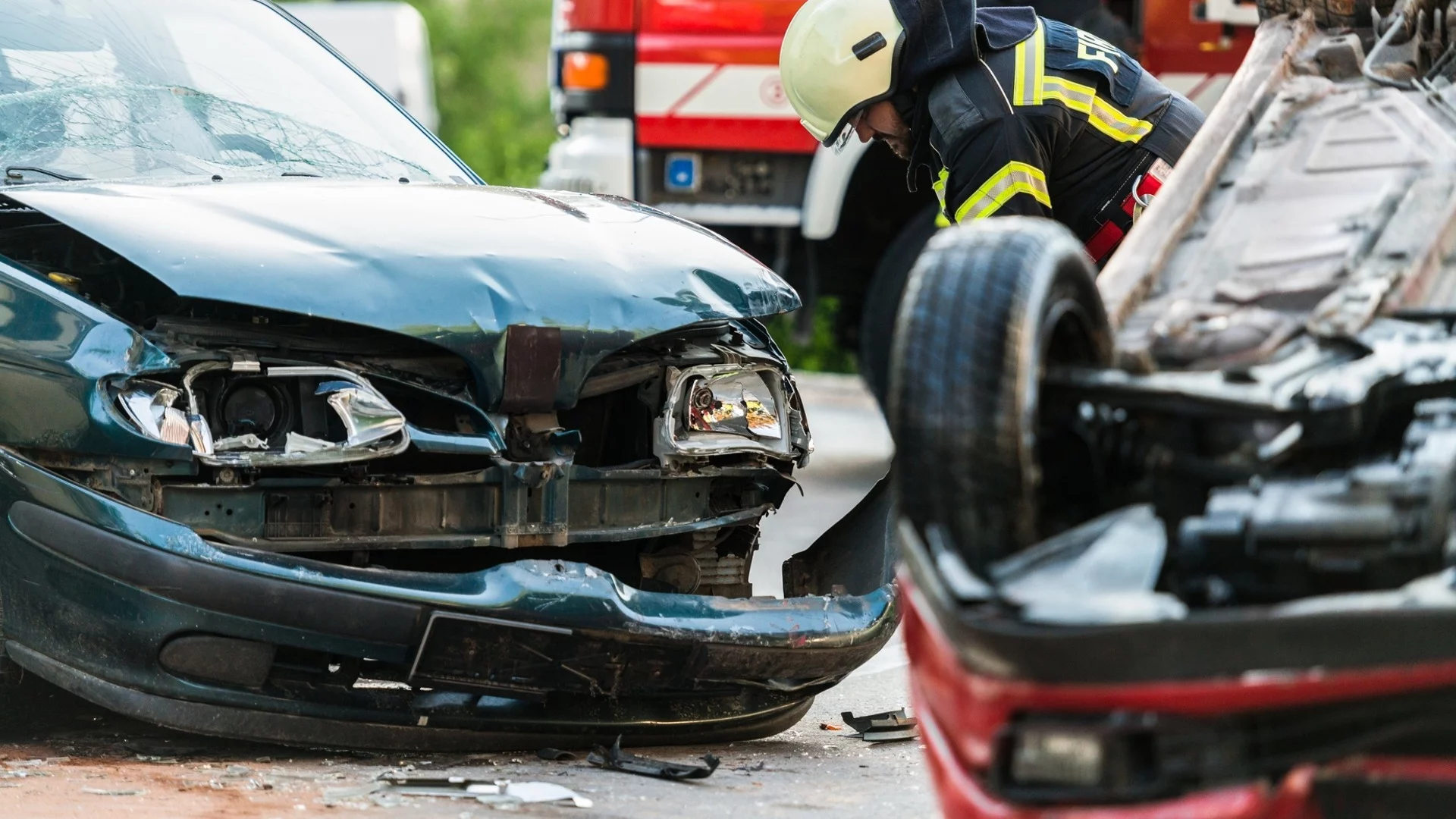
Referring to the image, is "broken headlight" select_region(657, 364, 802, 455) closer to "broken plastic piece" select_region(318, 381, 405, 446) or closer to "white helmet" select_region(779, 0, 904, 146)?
"broken plastic piece" select_region(318, 381, 405, 446)

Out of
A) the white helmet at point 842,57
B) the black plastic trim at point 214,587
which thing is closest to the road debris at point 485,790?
the black plastic trim at point 214,587

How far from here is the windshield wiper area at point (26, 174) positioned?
4.14 m

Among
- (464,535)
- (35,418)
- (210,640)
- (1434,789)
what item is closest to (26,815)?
(210,640)

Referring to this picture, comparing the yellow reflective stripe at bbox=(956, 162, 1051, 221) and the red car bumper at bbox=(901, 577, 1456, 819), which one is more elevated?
the yellow reflective stripe at bbox=(956, 162, 1051, 221)

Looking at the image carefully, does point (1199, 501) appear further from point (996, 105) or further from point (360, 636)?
point (996, 105)

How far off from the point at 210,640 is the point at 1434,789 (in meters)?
2.27

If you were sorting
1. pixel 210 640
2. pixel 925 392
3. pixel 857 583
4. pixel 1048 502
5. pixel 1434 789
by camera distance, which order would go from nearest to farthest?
pixel 1434 789 → pixel 925 392 → pixel 1048 502 → pixel 210 640 → pixel 857 583

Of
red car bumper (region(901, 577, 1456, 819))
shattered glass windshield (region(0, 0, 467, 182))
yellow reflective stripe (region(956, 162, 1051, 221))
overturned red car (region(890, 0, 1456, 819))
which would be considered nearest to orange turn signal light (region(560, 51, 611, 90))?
shattered glass windshield (region(0, 0, 467, 182))

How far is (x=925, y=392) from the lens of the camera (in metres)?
2.69

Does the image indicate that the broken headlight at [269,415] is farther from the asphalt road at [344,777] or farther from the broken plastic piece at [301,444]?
the asphalt road at [344,777]

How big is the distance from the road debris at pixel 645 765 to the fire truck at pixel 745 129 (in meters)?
3.86

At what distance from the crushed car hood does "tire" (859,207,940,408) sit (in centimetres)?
331

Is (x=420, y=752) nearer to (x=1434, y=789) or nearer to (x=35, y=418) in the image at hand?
(x=35, y=418)

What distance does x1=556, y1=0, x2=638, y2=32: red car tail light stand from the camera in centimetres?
794
